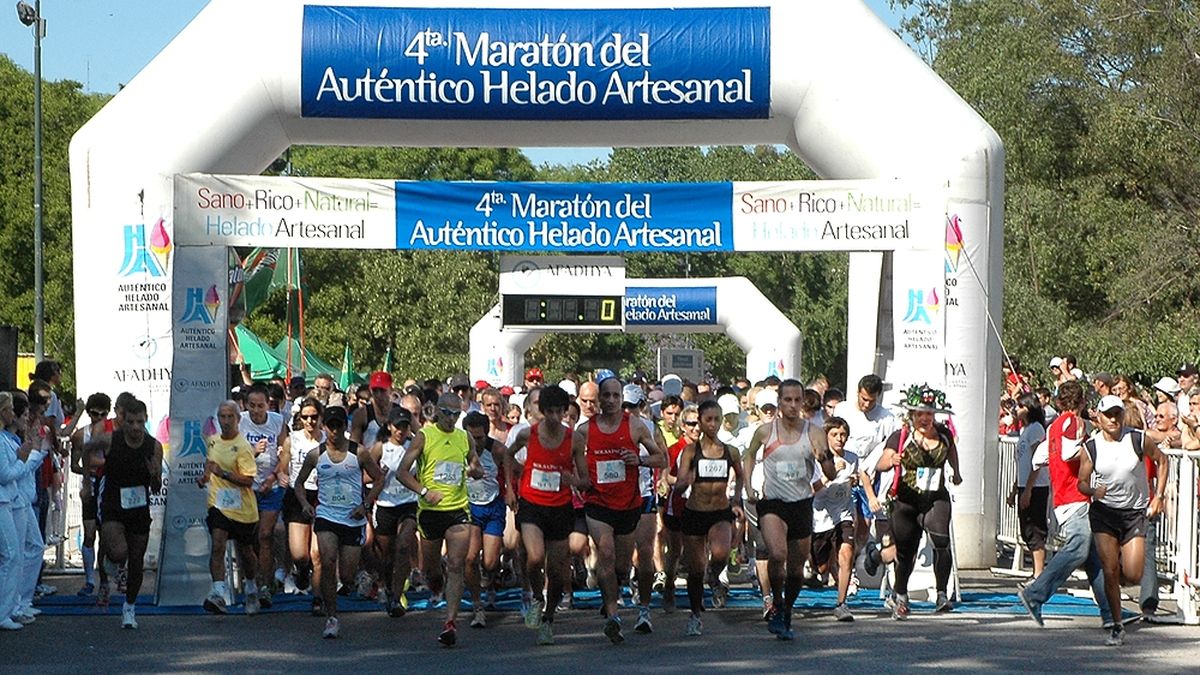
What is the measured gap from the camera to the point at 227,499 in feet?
44.5

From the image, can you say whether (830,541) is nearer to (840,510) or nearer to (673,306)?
(840,510)

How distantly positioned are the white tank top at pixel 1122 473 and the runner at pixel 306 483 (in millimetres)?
5640

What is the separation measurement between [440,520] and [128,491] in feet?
7.92

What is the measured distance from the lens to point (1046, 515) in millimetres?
15797

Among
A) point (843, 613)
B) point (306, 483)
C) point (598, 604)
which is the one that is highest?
point (306, 483)

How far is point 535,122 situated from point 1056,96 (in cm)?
2470

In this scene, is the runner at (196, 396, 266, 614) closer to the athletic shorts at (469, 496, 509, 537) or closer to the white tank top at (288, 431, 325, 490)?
the white tank top at (288, 431, 325, 490)

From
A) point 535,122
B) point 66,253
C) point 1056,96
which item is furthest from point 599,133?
point 66,253

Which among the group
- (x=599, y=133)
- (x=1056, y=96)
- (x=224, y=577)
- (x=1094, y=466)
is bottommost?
(x=224, y=577)

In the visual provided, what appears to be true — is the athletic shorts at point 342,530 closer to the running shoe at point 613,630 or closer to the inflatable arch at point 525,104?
the running shoe at point 613,630

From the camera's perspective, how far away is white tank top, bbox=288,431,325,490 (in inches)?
546

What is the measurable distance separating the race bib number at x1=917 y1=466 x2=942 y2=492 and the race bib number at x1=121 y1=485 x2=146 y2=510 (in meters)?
5.62

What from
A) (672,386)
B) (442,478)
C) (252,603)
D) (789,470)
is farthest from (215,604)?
(672,386)

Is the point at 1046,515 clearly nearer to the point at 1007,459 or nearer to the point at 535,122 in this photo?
the point at 1007,459
